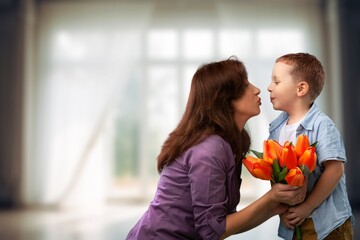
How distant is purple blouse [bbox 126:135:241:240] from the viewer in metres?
1.28

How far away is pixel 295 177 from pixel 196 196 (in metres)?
0.27

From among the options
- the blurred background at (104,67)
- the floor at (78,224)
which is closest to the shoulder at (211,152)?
the floor at (78,224)

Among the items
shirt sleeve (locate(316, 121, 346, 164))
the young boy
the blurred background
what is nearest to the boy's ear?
the young boy

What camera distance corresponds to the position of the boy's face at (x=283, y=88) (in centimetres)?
141

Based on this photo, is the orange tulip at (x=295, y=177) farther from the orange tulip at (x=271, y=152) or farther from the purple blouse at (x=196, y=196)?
the purple blouse at (x=196, y=196)

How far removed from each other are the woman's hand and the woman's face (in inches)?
9.9

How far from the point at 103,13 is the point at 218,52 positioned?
1546mm

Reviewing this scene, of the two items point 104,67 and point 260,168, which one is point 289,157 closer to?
point 260,168

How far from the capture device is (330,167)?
130cm

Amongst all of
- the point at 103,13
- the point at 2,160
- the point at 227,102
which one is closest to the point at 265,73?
the point at 103,13

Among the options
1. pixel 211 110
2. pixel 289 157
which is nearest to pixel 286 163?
pixel 289 157

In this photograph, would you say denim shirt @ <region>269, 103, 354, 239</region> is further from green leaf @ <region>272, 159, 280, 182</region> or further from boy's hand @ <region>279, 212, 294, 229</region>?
green leaf @ <region>272, 159, 280, 182</region>

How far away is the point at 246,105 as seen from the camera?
1.41 m

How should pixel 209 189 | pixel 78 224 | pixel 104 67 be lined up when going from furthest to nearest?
pixel 104 67
pixel 78 224
pixel 209 189
